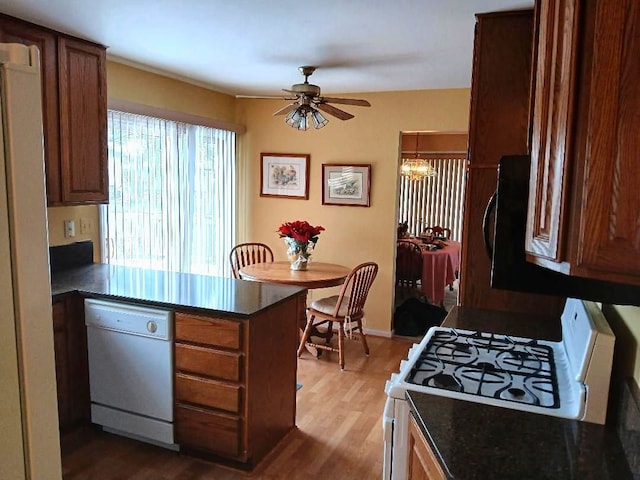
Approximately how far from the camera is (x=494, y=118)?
2355 millimetres

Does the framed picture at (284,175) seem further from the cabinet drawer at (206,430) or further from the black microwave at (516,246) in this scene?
the black microwave at (516,246)

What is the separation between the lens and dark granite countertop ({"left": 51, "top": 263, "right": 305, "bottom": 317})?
246 centimetres

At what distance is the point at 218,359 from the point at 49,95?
71.0 inches

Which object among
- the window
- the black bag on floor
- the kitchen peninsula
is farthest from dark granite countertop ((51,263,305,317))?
the black bag on floor

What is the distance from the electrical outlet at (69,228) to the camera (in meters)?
3.34

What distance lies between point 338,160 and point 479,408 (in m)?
3.67

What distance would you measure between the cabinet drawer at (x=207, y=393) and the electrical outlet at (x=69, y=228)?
148 cm

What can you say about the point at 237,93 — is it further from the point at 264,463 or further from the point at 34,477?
the point at 34,477

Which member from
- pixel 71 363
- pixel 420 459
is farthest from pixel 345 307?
pixel 420 459

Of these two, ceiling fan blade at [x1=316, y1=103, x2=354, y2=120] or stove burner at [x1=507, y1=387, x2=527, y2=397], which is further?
ceiling fan blade at [x1=316, y1=103, x2=354, y2=120]

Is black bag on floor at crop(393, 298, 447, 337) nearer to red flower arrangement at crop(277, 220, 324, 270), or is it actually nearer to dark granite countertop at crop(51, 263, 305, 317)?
red flower arrangement at crop(277, 220, 324, 270)

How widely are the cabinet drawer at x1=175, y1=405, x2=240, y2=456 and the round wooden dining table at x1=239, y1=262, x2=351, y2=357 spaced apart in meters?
1.37

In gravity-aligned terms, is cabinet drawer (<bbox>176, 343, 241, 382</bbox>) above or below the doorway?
below

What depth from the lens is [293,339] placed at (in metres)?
2.84
